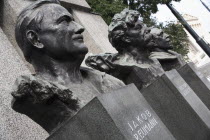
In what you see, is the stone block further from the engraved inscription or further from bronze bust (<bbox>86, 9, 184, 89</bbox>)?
the engraved inscription

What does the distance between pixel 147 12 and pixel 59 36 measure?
41.2 ft

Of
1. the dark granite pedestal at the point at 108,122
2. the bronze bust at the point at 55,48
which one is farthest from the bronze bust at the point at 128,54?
the dark granite pedestal at the point at 108,122

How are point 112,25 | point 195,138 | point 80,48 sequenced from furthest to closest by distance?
point 112,25 < point 195,138 < point 80,48

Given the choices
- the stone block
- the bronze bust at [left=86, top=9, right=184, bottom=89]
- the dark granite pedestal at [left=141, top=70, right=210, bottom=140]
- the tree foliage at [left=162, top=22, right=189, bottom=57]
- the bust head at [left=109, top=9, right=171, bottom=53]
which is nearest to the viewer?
the stone block

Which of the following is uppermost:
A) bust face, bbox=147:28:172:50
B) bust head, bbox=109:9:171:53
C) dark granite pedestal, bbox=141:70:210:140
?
bust head, bbox=109:9:171:53

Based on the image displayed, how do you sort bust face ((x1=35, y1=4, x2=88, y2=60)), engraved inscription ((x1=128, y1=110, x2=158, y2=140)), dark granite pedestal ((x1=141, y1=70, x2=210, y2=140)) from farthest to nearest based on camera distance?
1. dark granite pedestal ((x1=141, y1=70, x2=210, y2=140))
2. bust face ((x1=35, y1=4, x2=88, y2=60))
3. engraved inscription ((x1=128, y1=110, x2=158, y2=140))

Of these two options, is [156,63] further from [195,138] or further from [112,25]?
[195,138]

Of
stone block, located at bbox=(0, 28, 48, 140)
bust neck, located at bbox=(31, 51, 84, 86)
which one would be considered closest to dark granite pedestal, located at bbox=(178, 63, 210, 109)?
stone block, located at bbox=(0, 28, 48, 140)

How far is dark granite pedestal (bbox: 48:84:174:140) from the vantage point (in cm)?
270

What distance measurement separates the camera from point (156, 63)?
5.22 m

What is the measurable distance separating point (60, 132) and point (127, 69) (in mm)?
2243

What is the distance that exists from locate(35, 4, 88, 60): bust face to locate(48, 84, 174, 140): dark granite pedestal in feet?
2.02

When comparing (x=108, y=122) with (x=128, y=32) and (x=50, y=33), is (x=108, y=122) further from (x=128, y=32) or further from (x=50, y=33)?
(x=128, y=32)

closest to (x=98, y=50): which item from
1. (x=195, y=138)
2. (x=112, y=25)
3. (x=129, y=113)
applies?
(x=112, y=25)
